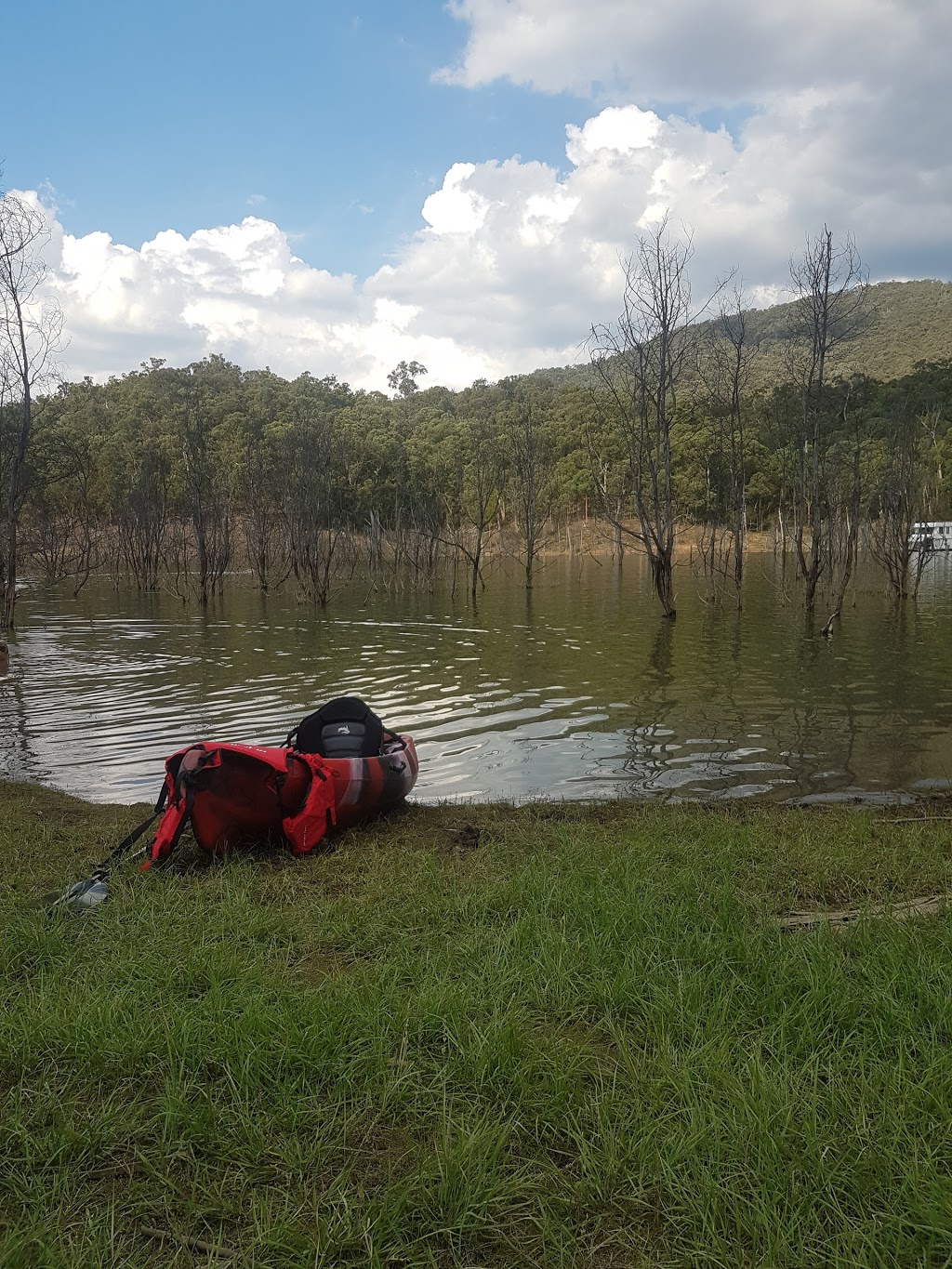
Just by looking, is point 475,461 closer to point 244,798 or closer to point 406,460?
point 406,460

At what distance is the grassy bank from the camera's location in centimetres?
191

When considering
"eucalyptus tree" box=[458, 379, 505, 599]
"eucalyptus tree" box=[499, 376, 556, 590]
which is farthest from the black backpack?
"eucalyptus tree" box=[458, 379, 505, 599]

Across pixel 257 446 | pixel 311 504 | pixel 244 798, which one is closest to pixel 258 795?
pixel 244 798

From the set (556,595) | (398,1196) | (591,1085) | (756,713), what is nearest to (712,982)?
(591,1085)

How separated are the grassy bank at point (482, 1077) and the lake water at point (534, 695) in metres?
3.49

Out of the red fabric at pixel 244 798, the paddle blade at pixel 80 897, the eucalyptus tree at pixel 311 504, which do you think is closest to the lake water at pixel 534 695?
the red fabric at pixel 244 798

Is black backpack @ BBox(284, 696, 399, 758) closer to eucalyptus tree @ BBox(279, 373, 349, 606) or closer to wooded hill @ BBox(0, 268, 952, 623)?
eucalyptus tree @ BBox(279, 373, 349, 606)

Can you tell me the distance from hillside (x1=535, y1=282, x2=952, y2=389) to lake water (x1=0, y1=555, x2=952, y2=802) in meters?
65.1

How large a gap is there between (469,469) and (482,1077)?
6293 cm

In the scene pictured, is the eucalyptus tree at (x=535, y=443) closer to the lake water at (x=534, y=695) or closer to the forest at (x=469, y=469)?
the forest at (x=469, y=469)

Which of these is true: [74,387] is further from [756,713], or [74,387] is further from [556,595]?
[756,713]

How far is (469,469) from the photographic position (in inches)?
2514

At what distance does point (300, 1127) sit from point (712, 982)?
146 centimetres

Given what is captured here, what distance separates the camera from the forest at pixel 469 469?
894 inches
